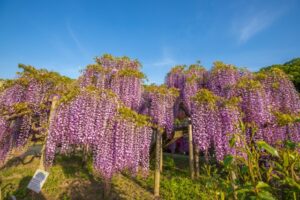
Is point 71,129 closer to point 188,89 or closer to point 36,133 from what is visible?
point 36,133

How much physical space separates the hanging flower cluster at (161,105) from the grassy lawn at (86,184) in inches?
82.0

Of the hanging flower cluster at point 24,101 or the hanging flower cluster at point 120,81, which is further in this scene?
the hanging flower cluster at point 120,81

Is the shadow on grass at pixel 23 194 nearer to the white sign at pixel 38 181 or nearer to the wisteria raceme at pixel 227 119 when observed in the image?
the white sign at pixel 38 181

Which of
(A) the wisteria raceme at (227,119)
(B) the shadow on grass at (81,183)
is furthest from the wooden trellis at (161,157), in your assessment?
(A) the wisteria raceme at (227,119)

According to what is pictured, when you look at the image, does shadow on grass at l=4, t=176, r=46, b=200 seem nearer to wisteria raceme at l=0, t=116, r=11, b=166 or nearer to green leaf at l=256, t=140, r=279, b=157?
wisteria raceme at l=0, t=116, r=11, b=166

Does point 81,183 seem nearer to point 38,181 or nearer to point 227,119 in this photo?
point 38,181

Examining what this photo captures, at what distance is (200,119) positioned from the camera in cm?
788

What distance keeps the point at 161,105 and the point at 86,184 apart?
3.84 m

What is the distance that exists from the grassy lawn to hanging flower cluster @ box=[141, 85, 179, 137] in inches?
82.0

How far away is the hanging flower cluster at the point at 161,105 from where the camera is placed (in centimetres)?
889

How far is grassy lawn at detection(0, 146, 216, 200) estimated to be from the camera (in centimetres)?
755

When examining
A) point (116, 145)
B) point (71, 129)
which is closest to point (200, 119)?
point (116, 145)

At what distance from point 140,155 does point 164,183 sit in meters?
1.60

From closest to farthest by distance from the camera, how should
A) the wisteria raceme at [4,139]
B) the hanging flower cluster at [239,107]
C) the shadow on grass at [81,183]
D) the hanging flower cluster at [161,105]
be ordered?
the shadow on grass at [81,183], the hanging flower cluster at [239,107], the wisteria raceme at [4,139], the hanging flower cluster at [161,105]
